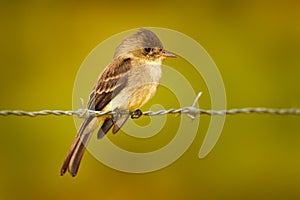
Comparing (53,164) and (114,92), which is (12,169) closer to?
(53,164)

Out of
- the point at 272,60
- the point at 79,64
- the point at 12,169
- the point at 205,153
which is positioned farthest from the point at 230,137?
the point at 12,169

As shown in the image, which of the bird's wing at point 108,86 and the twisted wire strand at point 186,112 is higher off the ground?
the bird's wing at point 108,86

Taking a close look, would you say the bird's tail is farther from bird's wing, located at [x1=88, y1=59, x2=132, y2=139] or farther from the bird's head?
the bird's head

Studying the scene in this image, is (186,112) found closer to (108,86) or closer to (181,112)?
(181,112)

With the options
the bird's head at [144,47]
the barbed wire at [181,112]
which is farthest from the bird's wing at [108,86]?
the barbed wire at [181,112]

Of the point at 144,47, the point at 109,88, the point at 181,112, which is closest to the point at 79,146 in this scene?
the point at 109,88

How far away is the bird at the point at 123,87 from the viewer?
4.23 meters

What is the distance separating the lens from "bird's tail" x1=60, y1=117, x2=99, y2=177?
13.6ft

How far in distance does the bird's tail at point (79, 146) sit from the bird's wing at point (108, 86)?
0.09 m

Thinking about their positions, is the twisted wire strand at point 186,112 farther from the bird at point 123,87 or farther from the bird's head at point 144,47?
the bird's head at point 144,47

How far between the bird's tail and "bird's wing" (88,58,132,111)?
9 cm

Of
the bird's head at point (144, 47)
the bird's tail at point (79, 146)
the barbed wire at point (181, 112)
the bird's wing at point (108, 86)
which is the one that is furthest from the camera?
the bird's head at point (144, 47)

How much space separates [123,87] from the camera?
4312mm

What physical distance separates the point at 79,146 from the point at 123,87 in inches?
15.6
